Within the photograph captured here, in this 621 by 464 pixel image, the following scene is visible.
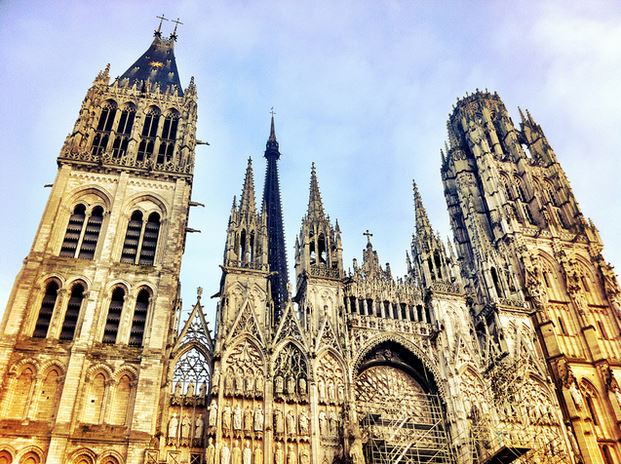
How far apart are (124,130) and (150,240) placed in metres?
8.27

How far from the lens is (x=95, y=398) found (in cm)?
2339

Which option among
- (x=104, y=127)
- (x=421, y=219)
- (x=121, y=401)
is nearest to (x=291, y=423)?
(x=121, y=401)

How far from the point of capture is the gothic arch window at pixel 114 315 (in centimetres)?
2536

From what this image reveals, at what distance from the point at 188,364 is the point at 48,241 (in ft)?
28.7

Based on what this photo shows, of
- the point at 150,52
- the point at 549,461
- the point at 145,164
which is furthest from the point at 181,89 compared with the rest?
the point at 549,461

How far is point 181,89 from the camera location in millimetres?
38250

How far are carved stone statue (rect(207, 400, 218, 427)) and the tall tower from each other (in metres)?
2.09

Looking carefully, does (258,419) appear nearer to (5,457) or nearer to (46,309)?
(5,457)

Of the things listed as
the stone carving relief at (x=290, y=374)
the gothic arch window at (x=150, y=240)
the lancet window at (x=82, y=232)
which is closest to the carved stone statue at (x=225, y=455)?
the stone carving relief at (x=290, y=374)

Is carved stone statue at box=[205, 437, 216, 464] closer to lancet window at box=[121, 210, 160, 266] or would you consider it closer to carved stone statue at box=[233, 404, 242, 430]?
carved stone statue at box=[233, 404, 242, 430]

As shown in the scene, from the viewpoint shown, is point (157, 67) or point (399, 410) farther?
point (157, 67)

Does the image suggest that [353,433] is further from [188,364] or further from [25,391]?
[25,391]

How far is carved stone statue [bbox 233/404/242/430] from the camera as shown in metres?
23.9

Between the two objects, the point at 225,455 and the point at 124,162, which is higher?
the point at 124,162
